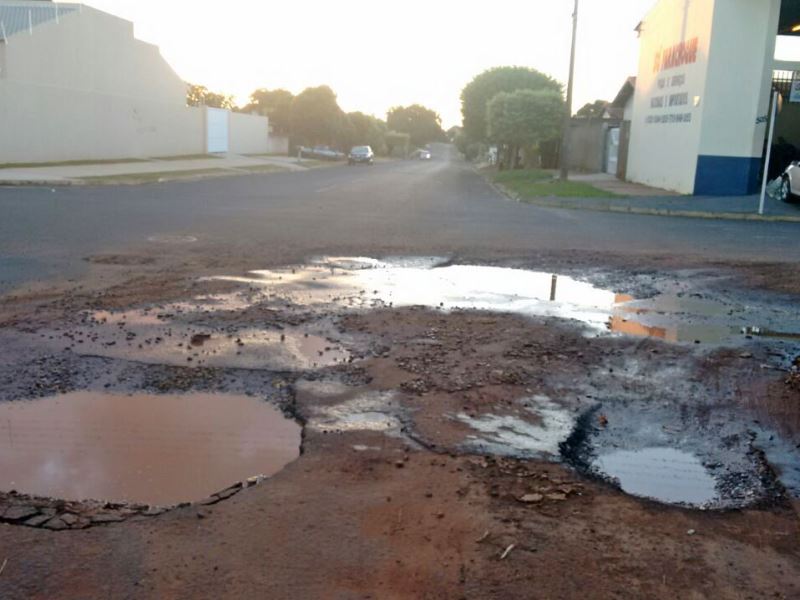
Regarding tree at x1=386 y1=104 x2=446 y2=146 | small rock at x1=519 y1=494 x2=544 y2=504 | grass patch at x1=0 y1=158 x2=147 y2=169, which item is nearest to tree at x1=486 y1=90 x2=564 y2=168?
grass patch at x1=0 y1=158 x2=147 y2=169

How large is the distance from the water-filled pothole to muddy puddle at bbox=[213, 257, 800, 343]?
310cm

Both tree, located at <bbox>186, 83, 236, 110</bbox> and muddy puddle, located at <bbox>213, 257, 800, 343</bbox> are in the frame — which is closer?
muddy puddle, located at <bbox>213, 257, 800, 343</bbox>

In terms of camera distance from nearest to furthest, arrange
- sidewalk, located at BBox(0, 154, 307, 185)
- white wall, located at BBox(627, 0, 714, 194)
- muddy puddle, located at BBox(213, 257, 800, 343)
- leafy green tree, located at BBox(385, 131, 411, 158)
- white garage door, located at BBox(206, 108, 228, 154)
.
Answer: muddy puddle, located at BBox(213, 257, 800, 343) < sidewalk, located at BBox(0, 154, 307, 185) < white wall, located at BBox(627, 0, 714, 194) < white garage door, located at BBox(206, 108, 228, 154) < leafy green tree, located at BBox(385, 131, 411, 158)

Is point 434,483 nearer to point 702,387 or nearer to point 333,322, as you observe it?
point 702,387

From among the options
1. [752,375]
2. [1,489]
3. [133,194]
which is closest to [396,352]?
[752,375]

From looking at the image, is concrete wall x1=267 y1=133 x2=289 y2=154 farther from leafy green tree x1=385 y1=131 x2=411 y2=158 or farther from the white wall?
the white wall

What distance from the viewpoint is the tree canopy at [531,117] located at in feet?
151

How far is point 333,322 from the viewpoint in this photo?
26.2 feet

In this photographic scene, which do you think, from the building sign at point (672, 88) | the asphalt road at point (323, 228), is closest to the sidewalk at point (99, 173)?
the asphalt road at point (323, 228)

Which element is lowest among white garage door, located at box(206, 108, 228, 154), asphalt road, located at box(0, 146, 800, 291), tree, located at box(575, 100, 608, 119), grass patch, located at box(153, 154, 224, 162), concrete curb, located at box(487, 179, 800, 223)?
asphalt road, located at box(0, 146, 800, 291)

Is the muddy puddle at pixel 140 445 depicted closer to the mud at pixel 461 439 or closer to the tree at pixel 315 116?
the mud at pixel 461 439

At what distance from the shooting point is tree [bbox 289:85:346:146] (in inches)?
2805

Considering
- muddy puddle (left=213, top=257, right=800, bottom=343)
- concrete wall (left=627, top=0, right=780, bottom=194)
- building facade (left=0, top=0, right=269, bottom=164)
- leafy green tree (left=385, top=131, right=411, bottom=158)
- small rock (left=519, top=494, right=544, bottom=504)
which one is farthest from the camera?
leafy green tree (left=385, top=131, right=411, bottom=158)

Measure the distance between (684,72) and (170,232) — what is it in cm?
2040
